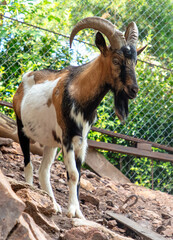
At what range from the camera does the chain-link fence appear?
6316mm

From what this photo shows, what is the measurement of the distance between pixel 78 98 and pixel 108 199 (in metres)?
1.82

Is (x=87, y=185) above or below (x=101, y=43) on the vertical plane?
below

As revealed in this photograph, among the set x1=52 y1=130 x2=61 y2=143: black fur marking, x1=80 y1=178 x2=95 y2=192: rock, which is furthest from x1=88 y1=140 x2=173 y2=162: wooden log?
x1=52 y1=130 x2=61 y2=143: black fur marking

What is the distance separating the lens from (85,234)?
2904 mm

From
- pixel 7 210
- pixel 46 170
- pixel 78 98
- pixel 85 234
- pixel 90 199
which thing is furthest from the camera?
pixel 90 199

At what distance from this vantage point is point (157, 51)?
7734 millimetres

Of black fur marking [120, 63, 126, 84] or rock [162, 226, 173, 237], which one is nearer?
black fur marking [120, 63, 126, 84]

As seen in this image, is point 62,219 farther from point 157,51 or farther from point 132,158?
point 157,51

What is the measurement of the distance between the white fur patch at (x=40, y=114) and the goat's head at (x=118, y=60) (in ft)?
2.34

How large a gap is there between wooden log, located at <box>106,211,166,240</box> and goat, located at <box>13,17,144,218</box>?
2.18 feet

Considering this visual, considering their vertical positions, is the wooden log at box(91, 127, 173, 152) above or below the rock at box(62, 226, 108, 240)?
below

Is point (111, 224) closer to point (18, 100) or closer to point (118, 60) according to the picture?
point (118, 60)

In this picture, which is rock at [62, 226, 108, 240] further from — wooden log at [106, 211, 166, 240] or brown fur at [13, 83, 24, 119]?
brown fur at [13, 83, 24, 119]

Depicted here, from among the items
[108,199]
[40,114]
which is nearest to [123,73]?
[40,114]
